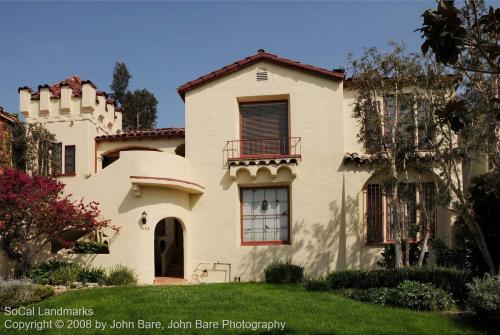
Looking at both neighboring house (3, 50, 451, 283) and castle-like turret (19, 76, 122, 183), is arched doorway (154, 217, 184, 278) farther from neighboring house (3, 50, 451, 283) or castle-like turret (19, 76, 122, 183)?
castle-like turret (19, 76, 122, 183)

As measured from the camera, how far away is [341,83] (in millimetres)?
20625

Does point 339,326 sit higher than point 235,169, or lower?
lower

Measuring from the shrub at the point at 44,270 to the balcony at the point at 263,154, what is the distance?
23.3 feet

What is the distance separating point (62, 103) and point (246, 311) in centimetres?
1537

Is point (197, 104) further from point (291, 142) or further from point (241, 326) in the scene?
point (241, 326)

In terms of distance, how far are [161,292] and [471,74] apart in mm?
10609

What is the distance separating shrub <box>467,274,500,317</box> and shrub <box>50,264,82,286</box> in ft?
39.9

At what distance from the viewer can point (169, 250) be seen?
75.5 ft

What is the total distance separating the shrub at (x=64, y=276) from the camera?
17156 millimetres

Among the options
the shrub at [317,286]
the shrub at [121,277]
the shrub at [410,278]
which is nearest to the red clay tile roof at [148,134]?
the shrub at [121,277]

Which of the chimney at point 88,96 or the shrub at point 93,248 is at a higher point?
the chimney at point 88,96

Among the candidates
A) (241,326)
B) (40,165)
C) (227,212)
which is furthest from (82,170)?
(241,326)

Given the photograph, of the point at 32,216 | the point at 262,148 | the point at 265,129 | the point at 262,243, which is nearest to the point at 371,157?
the point at 262,148

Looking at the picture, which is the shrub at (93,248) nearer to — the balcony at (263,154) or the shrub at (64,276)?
the shrub at (64,276)
